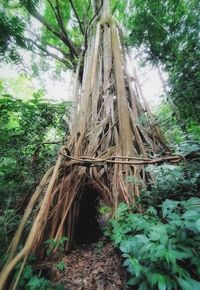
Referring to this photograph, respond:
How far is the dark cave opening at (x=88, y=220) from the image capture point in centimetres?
277

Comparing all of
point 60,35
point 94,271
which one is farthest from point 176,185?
point 60,35

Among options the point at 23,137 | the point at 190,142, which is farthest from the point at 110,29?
the point at 190,142

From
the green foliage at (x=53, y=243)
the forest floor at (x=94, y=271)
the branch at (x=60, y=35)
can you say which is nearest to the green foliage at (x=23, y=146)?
the green foliage at (x=53, y=243)

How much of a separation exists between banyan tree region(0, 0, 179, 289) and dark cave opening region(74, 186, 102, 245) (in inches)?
2.0

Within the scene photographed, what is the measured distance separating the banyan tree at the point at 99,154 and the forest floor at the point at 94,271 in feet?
0.70

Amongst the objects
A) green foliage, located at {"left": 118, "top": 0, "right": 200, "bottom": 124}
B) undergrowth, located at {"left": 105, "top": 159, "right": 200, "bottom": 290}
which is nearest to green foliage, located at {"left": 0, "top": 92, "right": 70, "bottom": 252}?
undergrowth, located at {"left": 105, "top": 159, "right": 200, "bottom": 290}

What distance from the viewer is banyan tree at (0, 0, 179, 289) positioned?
1747 millimetres

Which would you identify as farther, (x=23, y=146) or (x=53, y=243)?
(x=23, y=146)

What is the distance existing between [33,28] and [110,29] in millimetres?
2595

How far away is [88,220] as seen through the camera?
295 centimetres

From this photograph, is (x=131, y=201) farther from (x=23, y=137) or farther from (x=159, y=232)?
(x=23, y=137)

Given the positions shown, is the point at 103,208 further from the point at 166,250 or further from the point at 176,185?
the point at 166,250

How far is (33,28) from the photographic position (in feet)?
18.7

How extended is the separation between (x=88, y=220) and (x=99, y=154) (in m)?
1.01
